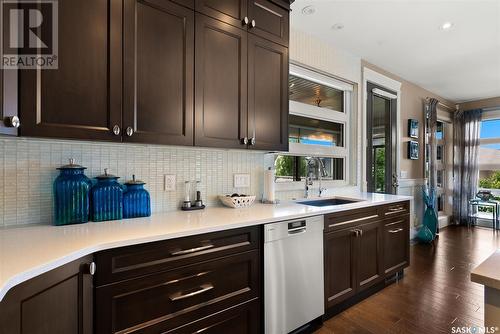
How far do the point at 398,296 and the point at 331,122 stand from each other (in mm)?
1976

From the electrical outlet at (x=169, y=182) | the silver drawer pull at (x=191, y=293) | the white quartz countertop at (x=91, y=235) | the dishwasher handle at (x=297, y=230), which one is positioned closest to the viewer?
the white quartz countertop at (x=91, y=235)

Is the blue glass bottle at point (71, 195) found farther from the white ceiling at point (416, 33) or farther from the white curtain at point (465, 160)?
the white curtain at point (465, 160)

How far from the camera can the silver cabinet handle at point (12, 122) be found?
106cm

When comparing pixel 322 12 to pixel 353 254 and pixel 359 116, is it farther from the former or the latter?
pixel 353 254

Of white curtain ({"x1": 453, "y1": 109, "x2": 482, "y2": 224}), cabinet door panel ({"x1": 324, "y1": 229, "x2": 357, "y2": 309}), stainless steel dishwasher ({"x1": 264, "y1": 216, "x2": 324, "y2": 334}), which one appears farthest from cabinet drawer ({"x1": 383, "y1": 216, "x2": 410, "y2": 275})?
white curtain ({"x1": 453, "y1": 109, "x2": 482, "y2": 224})

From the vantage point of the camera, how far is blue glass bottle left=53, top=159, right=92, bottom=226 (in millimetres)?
1377

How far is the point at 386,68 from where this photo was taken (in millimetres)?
3775

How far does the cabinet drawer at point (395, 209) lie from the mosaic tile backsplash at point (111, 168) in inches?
51.8

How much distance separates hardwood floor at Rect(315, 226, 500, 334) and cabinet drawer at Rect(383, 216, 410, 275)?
20 cm

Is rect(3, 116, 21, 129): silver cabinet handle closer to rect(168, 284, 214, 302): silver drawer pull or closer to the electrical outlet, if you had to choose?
the electrical outlet

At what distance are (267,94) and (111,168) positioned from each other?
124cm

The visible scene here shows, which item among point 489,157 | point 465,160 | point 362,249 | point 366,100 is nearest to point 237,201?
point 362,249

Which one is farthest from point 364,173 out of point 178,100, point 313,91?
point 178,100

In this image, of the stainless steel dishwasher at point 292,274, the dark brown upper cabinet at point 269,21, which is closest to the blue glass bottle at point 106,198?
the stainless steel dishwasher at point 292,274
